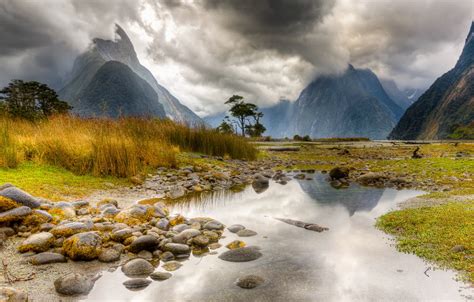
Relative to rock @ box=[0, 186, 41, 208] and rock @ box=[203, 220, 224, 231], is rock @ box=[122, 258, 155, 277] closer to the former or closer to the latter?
rock @ box=[203, 220, 224, 231]

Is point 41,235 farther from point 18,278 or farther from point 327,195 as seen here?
point 327,195

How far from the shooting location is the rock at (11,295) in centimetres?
268

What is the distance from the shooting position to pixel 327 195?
9.17m

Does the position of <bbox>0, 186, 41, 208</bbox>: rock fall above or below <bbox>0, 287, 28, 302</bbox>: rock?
above

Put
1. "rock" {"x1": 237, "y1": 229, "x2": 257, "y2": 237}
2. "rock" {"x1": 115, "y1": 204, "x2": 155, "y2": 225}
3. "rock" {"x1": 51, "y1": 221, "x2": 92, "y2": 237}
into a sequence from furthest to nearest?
"rock" {"x1": 115, "y1": 204, "x2": 155, "y2": 225}, "rock" {"x1": 237, "y1": 229, "x2": 257, "y2": 237}, "rock" {"x1": 51, "y1": 221, "x2": 92, "y2": 237}

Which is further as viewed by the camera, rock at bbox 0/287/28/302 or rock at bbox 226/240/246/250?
rock at bbox 226/240/246/250

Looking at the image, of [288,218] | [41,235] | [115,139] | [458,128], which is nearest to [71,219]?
[41,235]

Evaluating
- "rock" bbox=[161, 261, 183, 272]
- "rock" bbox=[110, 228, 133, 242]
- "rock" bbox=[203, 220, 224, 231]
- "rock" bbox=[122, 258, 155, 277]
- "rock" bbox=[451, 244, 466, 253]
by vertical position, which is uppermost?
"rock" bbox=[451, 244, 466, 253]

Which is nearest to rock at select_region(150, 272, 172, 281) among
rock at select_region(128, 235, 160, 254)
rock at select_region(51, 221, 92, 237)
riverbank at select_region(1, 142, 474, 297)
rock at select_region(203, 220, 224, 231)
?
riverbank at select_region(1, 142, 474, 297)

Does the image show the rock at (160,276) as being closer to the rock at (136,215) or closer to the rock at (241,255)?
the rock at (241,255)

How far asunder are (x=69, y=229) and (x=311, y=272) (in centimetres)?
366

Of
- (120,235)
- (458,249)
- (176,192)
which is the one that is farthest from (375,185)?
(120,235)

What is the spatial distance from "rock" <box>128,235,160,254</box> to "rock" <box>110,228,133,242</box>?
0.99ft

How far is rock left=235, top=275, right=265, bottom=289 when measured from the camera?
3435 millimetres
